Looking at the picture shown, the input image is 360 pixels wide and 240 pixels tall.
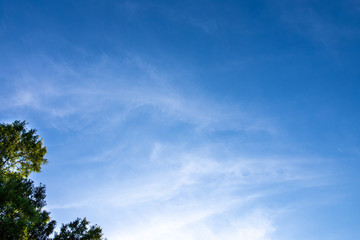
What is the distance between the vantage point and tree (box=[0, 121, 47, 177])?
64.7ft

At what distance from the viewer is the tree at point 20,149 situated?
64.7 ft

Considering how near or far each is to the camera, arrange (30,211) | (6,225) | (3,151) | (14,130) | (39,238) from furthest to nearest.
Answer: (39,238) → (14,130) → (3,151) → (30,211) → (6,225)

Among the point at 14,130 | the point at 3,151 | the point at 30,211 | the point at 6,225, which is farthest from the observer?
the point at 14,130

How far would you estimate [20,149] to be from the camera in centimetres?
2048

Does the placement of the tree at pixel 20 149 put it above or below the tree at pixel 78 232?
above

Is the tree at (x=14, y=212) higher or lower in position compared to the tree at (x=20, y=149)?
lower

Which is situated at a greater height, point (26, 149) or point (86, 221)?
point (26, 149)

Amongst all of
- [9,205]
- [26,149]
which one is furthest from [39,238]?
[26,149]

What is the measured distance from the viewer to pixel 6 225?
1642 centimetres

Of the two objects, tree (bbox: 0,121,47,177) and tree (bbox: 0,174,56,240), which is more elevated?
tree (bbox: 0,121,47,177)

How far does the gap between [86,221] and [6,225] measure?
26.2 feet

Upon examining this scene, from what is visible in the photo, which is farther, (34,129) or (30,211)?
(34,129)

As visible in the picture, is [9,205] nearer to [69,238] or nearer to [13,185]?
[13,185]

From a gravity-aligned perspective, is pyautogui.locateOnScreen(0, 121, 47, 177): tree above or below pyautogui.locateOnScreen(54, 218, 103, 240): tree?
above
